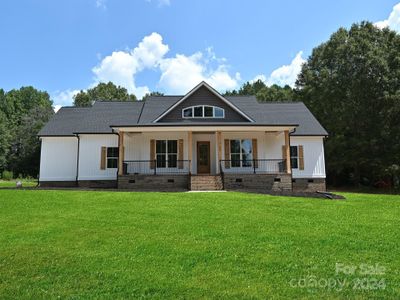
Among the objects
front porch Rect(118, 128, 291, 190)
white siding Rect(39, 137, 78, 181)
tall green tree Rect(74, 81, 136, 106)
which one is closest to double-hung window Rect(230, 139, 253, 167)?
front porch Rect(118, 128, 291, 190)

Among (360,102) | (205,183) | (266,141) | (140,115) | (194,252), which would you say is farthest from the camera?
(360,102)

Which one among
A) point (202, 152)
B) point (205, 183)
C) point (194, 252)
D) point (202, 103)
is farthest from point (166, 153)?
point (194, 252)

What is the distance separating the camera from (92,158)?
19.0m

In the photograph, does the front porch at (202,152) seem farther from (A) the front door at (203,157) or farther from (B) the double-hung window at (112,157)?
(B) the double-hung window at (112,157)

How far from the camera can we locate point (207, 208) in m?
9.73

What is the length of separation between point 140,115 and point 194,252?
15.3 meters

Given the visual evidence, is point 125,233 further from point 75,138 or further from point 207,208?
point 75,138

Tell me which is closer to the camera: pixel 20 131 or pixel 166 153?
pixel 166 153

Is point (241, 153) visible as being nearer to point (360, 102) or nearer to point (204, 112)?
point (204, 112)

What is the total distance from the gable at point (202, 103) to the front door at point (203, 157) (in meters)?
1.60

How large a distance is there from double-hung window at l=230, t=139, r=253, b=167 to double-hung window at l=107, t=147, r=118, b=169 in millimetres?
6960

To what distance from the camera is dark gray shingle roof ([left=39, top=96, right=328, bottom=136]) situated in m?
19.6

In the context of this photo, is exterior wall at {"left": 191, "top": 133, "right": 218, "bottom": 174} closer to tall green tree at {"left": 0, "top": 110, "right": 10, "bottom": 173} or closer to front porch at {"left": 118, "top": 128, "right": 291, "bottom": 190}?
front porch at {"left": 118, "top": 128, "right": 291, "bottom": 190}

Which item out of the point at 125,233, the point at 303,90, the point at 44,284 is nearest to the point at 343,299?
the point at 44,284
